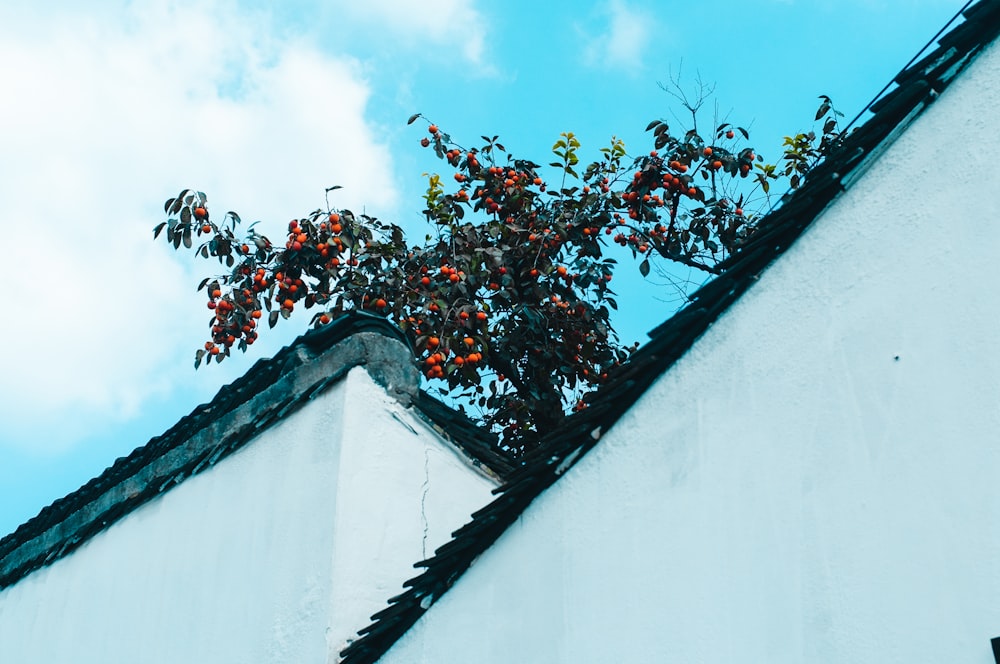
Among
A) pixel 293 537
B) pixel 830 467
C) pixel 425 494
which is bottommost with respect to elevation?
pixel 830 467

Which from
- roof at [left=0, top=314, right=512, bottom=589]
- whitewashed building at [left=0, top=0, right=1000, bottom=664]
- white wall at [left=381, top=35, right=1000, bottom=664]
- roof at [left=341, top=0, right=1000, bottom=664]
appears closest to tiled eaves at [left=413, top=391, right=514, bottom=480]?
roof at [left=0, top=314, right=512, bottom=589]

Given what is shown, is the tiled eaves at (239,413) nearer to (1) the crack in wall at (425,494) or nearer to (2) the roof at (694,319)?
(1) the crack in wall at (425,494)

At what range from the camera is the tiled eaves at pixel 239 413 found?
6.52m

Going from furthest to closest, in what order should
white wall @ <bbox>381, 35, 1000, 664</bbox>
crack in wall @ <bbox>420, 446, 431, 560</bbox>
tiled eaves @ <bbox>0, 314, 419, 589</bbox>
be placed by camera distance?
1. tiled eaves @ <bbox>0, 314, 419, 589</bbox>
2. crack in wall @ <bbox>420, 446, 431, 560</bbox>
3. white wall @ <bbox>381, 35, 1000, 664</bbox>

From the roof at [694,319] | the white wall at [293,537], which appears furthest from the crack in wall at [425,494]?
the roof at [694,319]

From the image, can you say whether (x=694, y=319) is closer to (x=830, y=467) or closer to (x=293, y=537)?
(x=830, y=467)

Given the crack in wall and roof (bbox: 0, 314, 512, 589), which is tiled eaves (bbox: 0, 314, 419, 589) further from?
the crack in wall

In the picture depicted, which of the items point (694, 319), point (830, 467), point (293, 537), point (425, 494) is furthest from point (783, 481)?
point (293, 537)

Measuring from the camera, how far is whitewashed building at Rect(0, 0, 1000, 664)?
12.5 feet

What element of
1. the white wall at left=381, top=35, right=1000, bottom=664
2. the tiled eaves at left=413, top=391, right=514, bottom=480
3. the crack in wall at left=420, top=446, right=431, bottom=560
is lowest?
the white wall at left=381, top=35, right=1000, bottom=664

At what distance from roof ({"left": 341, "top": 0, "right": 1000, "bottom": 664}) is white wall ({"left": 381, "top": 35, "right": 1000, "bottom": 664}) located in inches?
2.4

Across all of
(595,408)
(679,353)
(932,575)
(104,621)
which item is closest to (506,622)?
(595,408)

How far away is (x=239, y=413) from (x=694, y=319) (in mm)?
3338

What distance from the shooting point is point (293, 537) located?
625cm
